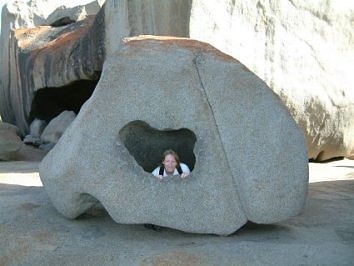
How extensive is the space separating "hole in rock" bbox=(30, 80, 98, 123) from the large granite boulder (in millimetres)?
6919

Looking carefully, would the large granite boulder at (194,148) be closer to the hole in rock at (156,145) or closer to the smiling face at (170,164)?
the smiling face at (170,164)

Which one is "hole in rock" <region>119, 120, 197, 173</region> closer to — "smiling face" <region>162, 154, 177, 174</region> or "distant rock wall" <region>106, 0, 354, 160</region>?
"smiling face" <region>162, 154, 177, 174</region>

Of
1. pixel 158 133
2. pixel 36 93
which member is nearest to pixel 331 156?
pixel 158 133

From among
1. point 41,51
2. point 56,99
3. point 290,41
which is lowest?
point 56,99

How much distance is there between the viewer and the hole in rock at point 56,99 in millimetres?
10836

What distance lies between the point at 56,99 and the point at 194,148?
816 centimetres

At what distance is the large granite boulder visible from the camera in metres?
3.58

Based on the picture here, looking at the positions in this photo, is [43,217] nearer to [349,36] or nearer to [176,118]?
[176,118]

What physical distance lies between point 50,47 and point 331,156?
5563 millimetres

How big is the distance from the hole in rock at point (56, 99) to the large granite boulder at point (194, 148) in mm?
6919

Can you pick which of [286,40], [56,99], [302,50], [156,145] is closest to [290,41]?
[286,40]

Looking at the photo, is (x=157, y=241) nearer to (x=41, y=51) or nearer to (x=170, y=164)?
(x=170, y=164)

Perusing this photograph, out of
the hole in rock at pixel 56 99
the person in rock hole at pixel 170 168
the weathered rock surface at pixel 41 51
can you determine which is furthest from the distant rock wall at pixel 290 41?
the hole in rock at pixel 56 99

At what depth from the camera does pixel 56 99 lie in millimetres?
11422
